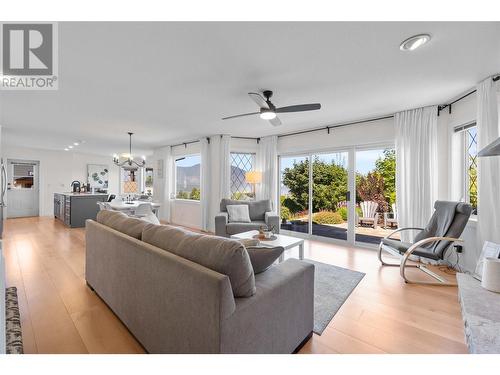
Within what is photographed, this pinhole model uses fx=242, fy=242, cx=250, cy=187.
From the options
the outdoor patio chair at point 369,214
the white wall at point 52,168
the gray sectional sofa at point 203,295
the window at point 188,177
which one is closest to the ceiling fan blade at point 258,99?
the gray sectional sofa at point 203,295

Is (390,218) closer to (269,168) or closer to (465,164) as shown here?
(465,164)

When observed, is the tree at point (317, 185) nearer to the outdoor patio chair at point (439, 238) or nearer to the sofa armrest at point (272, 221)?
the sofa armrest at point (272, 221)

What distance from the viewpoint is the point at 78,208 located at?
6145 millimetres

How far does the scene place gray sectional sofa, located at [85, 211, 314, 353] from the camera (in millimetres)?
1146

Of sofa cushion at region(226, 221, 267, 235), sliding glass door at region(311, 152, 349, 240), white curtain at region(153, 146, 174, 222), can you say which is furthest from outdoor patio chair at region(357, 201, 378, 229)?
white curtain at region(153, 146, 174, 222)

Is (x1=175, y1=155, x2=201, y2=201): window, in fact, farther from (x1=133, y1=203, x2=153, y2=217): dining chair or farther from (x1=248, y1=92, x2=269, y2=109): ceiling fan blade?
(x1=248, y1=92, x2=269, y2=109): ceiling fan blade

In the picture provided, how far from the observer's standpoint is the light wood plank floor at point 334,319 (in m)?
1.70

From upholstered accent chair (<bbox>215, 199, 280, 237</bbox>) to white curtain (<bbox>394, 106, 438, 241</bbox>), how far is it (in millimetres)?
2129

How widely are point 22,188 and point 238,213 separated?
24.7 feet

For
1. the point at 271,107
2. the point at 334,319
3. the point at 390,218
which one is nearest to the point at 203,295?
the point at 334,319

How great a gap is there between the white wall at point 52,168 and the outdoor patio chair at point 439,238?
9.72 meters

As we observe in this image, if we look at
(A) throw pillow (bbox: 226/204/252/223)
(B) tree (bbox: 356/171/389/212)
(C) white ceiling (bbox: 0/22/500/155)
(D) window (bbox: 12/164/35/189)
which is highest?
(C) white ceiling (bbox: 0/22/500/155)
